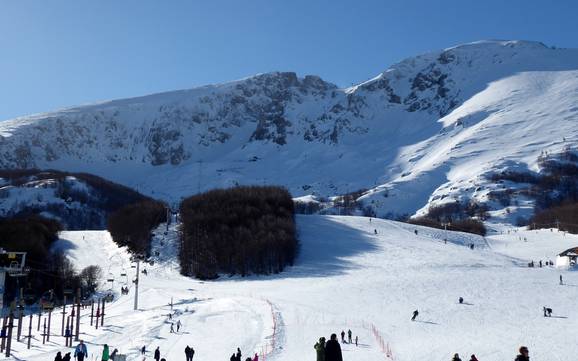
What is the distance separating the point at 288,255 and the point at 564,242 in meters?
60.6

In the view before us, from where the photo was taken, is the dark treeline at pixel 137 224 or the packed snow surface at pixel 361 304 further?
the dark treeline at pixel 137 224

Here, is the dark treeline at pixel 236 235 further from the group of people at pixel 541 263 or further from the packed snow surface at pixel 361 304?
the group of people at pixel 541 263

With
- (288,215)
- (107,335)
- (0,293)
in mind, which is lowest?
(107,335)

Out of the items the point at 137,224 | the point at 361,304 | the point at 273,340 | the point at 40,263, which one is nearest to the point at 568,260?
the point at 361,304

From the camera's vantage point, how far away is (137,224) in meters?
133

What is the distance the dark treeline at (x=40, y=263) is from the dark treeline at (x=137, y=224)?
12.4 metres

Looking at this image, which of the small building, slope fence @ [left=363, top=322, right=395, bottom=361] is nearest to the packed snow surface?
slope fence @ [left=363, top=322, right=395, bottom=361]

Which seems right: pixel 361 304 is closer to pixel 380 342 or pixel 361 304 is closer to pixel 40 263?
pixel 380 342

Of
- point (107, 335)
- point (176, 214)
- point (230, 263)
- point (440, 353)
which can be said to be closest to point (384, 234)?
point (230, 263)

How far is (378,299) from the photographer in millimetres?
68938

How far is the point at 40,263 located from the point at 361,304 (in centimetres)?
6498

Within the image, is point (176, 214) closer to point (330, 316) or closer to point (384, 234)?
point (384, 234)

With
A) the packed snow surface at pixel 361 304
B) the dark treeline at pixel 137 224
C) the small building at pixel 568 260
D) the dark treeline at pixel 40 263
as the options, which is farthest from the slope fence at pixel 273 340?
the dark treeline at pixel 137 224

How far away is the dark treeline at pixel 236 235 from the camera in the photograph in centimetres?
10619
